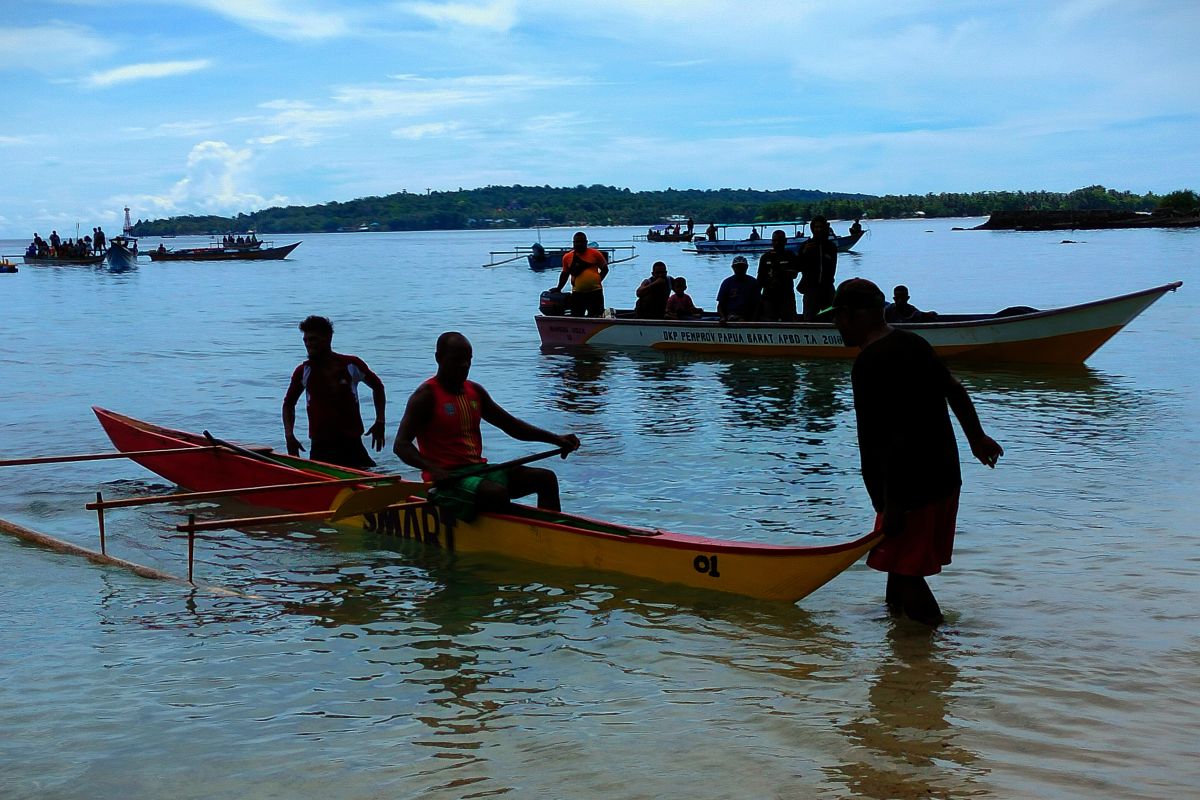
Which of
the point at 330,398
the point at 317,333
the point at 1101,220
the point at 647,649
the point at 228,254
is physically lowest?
the point at 647,649

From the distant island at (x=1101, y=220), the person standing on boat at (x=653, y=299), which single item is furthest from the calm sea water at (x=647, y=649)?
the distant island at (x=1101, y=220)

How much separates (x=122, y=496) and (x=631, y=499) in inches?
199

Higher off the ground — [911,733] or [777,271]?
[777,271]

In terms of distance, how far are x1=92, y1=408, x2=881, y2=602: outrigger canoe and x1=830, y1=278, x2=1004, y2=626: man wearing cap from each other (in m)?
0.23

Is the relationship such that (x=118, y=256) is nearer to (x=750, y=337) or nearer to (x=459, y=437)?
(x=750, y=337)

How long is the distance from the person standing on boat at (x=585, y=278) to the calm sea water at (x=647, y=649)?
7.67 m

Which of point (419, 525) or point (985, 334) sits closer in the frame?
point (419, 525)

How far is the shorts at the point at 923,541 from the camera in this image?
220 inches

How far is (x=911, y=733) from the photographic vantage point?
16.7 ft

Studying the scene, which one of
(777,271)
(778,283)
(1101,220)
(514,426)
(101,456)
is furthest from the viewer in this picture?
(1101,220)

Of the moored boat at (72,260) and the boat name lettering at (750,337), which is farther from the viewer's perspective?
the moored boat at (72,260)

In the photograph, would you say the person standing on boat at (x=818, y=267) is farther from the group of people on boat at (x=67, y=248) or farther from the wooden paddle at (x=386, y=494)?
the group of people on boat at (x=67, y=248)

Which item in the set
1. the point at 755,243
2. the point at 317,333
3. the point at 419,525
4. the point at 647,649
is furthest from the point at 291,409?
the point at 755,243

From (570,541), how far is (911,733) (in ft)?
9.47
